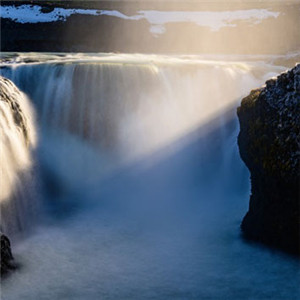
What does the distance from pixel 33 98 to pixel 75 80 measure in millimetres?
1441

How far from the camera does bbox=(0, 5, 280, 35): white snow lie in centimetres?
3334

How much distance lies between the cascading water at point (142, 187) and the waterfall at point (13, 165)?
0.61 meters

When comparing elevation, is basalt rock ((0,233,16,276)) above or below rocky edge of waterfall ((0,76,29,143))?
below

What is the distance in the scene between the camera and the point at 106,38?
108 feet

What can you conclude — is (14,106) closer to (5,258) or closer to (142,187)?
(142,187)

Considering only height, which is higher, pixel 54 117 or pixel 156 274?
pixel 54 117

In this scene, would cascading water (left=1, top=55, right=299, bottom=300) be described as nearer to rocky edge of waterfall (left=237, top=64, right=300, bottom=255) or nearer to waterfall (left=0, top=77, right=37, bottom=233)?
rocky edge of waterfall (left=237, top=64, right=300, bottom=255)

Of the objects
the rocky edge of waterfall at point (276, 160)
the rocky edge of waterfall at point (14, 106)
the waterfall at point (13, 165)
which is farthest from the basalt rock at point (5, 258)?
the rocky edge of waterfall at point (276, 160)

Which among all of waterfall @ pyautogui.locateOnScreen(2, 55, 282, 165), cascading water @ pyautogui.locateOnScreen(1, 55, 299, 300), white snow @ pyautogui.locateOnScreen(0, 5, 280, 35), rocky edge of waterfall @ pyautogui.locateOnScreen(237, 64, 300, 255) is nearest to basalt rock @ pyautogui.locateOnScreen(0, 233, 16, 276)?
cascading water @ pyautogui.locateOnScreen(1, 55, 299, 300)

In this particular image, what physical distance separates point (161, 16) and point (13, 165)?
27.2 metres

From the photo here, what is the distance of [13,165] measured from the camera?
11.1m

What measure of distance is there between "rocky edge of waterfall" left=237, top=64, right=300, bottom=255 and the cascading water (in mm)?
503

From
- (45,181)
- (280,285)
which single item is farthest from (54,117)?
(280,285)

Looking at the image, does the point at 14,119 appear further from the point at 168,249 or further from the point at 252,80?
the point at 252,80
